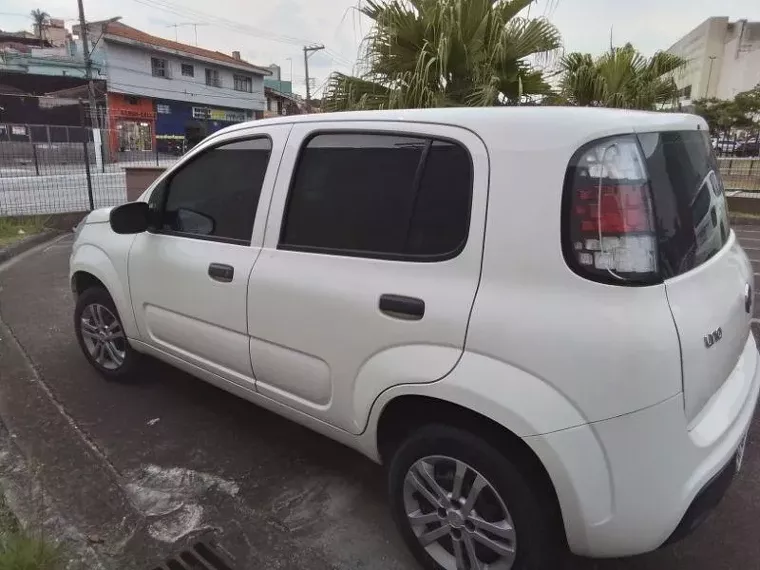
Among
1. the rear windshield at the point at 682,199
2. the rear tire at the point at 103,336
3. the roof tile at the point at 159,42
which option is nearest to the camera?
the rear windshield at the point at 682,199

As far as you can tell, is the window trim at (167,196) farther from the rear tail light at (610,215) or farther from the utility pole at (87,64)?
the utility pole at (87,64)

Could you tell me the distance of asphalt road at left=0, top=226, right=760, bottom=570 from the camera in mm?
2359

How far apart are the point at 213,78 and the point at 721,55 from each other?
46749 millimetres

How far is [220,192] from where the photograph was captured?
9.72ft

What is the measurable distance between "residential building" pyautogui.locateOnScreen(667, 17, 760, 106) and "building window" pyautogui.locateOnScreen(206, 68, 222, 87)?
3949 centimetres

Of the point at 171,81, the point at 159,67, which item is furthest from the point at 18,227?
the point at 171,81

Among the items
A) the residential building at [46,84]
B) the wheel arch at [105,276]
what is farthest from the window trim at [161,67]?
the wheel arch at [105,276]

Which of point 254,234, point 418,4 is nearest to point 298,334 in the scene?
point 254,234

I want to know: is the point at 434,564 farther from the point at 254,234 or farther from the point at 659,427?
the point at 254,234

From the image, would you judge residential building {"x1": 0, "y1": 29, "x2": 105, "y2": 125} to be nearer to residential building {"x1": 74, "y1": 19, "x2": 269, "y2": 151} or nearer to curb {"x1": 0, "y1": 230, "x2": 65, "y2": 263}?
residential building {"x1": 74, "y1": 19, "x2": 269, "y2": 151}

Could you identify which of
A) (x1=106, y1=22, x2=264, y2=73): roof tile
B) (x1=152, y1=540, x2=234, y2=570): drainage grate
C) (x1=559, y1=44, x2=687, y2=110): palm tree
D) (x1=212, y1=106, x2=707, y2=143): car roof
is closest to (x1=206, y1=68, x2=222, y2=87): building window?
(x1=106, y1=22, x2=264, y2=73): roof tile

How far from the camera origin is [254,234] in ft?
8.80

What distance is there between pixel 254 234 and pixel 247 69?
1790 inches

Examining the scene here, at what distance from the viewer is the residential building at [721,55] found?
5003cm
